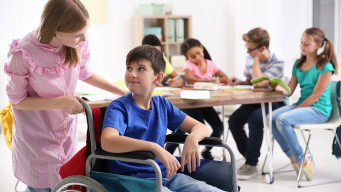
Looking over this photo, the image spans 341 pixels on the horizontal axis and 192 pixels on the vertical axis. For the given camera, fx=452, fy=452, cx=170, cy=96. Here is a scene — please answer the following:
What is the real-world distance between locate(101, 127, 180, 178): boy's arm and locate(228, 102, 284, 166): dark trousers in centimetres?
184

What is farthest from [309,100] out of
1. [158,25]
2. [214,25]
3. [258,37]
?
[214,25]

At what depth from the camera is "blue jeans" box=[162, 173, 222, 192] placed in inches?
63.1

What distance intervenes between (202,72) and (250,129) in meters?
0.77

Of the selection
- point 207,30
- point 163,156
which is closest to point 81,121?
point 207,30

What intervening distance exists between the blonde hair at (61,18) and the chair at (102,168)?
0.92ft

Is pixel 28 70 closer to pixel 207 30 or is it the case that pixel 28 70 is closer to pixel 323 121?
pixel 323 121

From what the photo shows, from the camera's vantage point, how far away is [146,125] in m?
1.74

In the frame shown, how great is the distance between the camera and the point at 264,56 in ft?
11.5

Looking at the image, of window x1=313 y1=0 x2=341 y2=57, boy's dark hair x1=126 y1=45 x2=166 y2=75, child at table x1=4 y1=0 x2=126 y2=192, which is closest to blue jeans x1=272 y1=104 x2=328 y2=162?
boy's dark hair x1=126 y1=45 x2=166 y2=75

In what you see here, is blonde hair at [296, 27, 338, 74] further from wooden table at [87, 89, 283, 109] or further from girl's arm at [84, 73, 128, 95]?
girl's arm at [84, 73, 128, 95]

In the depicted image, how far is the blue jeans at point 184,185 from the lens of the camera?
1.60 m

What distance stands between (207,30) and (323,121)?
3.52 m

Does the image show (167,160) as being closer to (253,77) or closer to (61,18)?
(61,18)

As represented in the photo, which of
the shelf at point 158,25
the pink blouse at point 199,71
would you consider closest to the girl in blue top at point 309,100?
the pink blouse at point 199,71
